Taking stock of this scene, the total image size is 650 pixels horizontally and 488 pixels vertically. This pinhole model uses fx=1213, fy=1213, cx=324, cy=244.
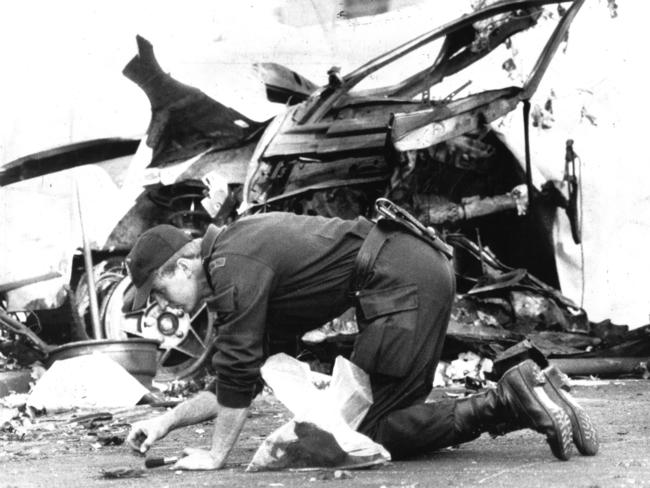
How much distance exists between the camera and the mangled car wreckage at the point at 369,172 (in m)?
7.89

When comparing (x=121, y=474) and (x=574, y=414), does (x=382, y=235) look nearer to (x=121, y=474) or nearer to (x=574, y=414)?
(x=574, y=414)

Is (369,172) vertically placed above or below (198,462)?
above

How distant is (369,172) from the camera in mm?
7961

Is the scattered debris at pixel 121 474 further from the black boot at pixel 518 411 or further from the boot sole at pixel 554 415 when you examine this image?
the boot sole at pixel 554 415

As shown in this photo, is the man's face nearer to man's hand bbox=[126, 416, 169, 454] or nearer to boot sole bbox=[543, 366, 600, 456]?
man's hand bbox=[126, 416, 169, 454]

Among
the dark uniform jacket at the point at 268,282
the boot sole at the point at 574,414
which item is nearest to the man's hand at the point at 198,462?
the dark uniform jacket at the point at 268,282

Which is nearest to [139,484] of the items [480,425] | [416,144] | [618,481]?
[480,425]

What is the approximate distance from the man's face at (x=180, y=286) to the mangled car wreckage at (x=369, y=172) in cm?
364

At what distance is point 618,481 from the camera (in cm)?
365

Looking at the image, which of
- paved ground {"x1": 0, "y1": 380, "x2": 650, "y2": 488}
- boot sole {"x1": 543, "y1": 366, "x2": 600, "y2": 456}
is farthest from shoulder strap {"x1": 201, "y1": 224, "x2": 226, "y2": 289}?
boot sole {"x1": 543, "y1": 366, "x2": 600, "y2": 456}

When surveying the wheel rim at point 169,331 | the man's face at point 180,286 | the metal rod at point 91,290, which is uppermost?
the man's face at point 180,286

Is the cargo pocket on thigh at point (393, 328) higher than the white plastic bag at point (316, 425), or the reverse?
the cargo pocket on thigh at point (393, 328)

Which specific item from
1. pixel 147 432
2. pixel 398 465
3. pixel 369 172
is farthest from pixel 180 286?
pixel 369 172

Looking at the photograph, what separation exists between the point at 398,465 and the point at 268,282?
805mm
